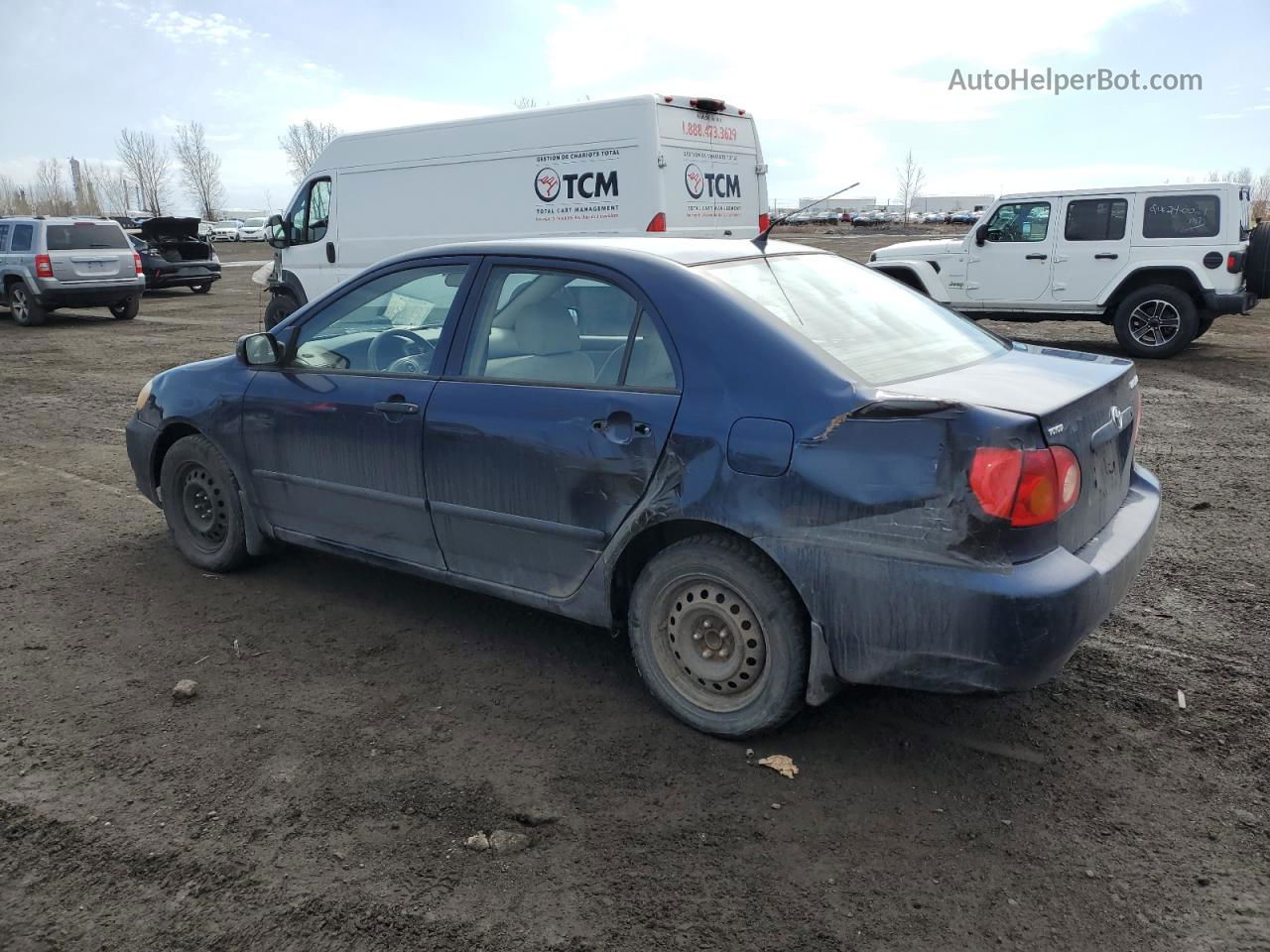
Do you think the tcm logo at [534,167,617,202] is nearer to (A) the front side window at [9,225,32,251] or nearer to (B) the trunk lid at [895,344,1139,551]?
(B) the trunk lid at [895,344,1139,551]

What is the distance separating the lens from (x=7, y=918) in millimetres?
Result: 2502

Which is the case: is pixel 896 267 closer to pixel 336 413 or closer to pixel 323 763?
pixel 336 413

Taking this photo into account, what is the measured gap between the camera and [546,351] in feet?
12.1

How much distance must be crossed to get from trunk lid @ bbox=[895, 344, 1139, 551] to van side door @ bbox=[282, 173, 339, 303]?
1118 cm

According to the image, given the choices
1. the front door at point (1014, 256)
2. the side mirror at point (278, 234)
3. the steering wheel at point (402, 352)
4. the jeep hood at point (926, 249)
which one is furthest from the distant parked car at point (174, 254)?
the steering wheel at point (402, 352)

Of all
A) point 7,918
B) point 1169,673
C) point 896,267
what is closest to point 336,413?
point 7,918

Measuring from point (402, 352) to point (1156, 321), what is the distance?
11.1m

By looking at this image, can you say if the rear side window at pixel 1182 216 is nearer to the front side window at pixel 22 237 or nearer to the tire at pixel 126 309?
the tire at pixel 126 309

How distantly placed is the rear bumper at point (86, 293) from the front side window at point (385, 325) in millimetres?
15420

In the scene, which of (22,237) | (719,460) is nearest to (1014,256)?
(719,460)

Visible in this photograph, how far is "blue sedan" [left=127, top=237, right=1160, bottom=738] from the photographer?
2.79 m

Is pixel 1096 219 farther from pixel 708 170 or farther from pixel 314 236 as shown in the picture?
pixel 314 236

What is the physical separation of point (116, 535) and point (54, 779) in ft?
8.90

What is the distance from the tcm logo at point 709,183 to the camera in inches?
425
